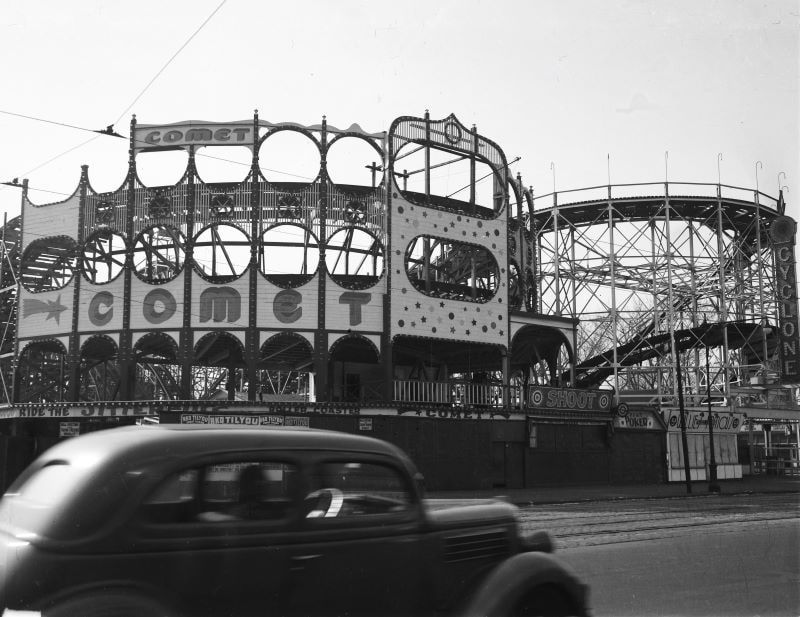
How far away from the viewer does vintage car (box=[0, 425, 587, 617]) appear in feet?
12.5

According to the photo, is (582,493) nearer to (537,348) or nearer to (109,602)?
(537,348)

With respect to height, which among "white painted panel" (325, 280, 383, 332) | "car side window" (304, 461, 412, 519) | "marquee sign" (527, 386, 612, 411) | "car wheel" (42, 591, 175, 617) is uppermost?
"white painted panel" (325, 280, 383, 332)

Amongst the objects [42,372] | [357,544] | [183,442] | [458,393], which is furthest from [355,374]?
[183,442]

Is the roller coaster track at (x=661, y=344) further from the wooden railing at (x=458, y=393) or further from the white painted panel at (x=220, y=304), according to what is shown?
the white painted panel at (x=220, y=304)

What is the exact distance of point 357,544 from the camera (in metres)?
4.66

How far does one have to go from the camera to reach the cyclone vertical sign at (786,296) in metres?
45.0

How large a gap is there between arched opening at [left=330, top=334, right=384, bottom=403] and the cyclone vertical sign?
22368 millimetres

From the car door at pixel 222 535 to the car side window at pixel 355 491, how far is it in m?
0.16

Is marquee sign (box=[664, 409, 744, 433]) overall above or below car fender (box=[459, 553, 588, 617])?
above

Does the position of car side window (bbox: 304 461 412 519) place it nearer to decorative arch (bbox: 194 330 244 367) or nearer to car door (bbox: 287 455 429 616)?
car door (bbox: 287 455 429 616)

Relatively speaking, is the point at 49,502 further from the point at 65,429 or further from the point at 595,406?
the point at 595,406

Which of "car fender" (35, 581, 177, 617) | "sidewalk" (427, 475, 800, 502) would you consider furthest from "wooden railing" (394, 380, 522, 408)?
"car fender" (35, 581, 177, 617)

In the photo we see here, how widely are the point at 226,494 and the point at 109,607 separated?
2.73ft

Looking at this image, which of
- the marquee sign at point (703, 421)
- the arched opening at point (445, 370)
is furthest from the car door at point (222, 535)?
the marquee sign at point (703, 421)
